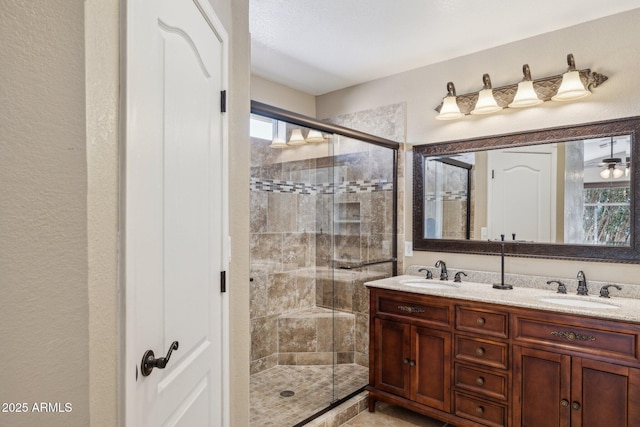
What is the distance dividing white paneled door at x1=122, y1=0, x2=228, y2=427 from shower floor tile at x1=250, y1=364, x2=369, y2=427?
3.76 feet

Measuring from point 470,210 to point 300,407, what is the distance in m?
1.95

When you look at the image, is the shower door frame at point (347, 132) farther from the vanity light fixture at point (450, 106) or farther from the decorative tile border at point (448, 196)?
the vanity light fixture at point (450, 106)

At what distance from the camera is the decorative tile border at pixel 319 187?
125 inches

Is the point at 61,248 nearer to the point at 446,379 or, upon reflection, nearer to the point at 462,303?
the point at 462,303

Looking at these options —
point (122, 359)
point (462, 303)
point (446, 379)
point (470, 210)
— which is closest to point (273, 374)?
point (446, 379)

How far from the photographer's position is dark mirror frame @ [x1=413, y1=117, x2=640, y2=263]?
2.32m

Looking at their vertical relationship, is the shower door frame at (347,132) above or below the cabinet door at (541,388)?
above

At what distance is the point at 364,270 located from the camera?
3.21 meters

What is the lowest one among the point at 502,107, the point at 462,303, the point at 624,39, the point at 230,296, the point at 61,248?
the point at 462,303

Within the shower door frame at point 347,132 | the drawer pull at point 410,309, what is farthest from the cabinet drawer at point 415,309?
the shower door frame at point 347,132

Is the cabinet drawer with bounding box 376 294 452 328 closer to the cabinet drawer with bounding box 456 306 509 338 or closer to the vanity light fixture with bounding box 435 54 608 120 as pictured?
the cabinet drawer with bounding box 456 306 509 338

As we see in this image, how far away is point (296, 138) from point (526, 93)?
168cm

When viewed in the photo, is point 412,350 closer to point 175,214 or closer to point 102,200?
point 175,214

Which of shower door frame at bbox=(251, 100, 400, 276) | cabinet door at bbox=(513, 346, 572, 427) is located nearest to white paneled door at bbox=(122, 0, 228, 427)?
shower door frame at bbox=(251, 100, 400, 276)
